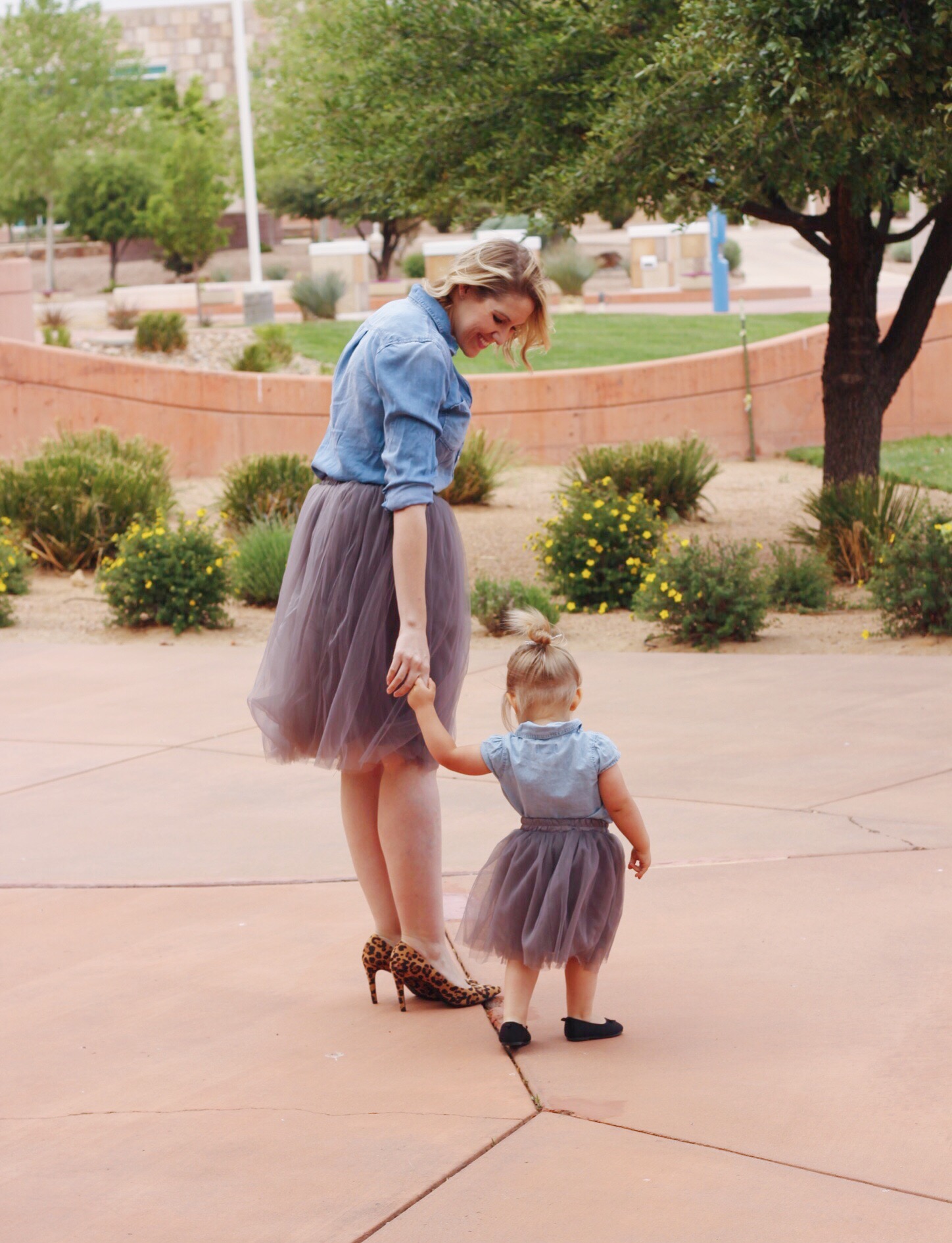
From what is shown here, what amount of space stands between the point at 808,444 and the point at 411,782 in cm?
1343

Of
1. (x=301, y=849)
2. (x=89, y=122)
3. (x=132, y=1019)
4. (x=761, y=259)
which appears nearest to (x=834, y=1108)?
(x=132, y=1019)

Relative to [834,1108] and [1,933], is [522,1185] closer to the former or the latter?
[834,1108]

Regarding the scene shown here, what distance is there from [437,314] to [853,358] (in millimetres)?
8039

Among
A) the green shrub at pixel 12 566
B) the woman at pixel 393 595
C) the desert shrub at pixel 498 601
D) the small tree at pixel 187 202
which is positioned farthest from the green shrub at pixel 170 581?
the small tree at pixel 187 202

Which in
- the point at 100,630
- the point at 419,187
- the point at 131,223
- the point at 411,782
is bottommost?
the point at 100,630

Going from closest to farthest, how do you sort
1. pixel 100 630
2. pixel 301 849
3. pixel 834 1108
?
pixel 834 1108 → pixel 301 849 → pixel 100 630

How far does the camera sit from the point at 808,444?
645 inches

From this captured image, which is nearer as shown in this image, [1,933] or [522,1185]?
[522,1185]

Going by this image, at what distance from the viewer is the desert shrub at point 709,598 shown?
8.25 m

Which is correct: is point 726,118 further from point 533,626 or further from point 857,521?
point 533,626

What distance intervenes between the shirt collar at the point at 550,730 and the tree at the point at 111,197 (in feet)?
148

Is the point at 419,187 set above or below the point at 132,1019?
above

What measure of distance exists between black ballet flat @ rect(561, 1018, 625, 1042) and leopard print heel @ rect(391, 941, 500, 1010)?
321mm

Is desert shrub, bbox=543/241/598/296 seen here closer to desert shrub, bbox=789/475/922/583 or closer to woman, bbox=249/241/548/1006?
desert shrub, bbox=789/475/922/583
